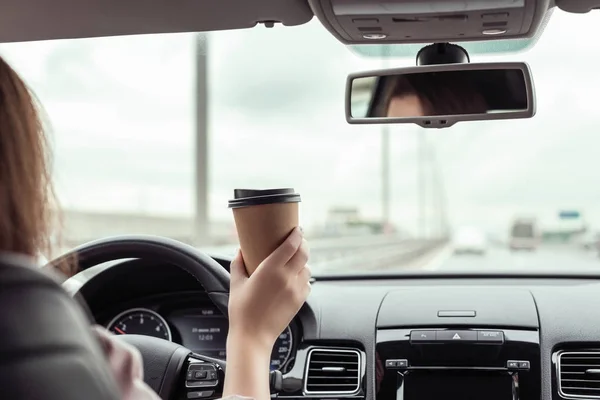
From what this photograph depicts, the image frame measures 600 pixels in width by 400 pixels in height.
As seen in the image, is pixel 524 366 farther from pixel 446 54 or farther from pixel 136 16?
pixel 136 16

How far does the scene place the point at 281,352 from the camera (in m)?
3.70

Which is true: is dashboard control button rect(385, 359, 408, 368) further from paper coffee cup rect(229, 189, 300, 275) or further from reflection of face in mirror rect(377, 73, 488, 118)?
paper coffee cup rect(229, 189, 300, 275)

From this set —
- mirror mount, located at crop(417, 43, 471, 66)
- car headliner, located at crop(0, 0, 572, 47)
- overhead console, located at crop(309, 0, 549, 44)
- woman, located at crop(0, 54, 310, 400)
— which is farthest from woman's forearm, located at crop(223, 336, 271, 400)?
mirror mount, located at crop(417, 43, 471, 66)

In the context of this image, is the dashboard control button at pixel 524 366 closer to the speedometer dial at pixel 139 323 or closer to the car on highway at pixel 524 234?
the speedometer dial at pixel 139 323

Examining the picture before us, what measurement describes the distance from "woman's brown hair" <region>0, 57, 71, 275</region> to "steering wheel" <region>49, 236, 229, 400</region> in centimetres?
147

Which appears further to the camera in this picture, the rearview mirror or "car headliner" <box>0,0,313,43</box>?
the rearview mirror

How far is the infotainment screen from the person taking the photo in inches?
140

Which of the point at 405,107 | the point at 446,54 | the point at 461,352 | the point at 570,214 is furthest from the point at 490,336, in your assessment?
the point at 570,214

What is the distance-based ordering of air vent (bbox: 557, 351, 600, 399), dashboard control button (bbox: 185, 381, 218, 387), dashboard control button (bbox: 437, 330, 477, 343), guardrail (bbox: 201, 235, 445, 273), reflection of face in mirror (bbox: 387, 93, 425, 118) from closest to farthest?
1. dashboard control button (bbox: 185, 381, 218, 387)
2. reflection of face in mirror (bbox: 387, 93, 425, 118)
3. air vent (bbox: 557, 351, 600, 399)
4. dashboard control button (bbox: 437, 330, 477, 343)
5. guardrail (bbox: 201, 235, 445, 273)

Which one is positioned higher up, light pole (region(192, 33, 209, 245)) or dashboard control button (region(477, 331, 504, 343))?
light pole (region(192, 33, 209, 245))

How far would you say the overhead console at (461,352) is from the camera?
3.57m

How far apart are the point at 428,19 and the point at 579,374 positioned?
5.71ft

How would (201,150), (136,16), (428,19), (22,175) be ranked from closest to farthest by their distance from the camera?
(22,175) → (428,19) → (136,16) → (201,150)

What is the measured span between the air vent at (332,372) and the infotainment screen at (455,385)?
214 mm
